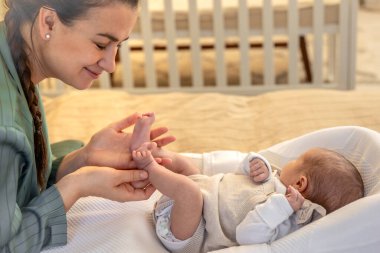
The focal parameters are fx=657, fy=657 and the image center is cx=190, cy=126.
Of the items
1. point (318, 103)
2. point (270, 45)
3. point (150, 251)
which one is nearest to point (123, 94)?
point (318, 103)

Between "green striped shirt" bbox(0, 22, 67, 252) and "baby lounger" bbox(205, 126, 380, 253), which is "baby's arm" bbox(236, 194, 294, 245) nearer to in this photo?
"baby lounger" bbox(205, 126, 380, 253)

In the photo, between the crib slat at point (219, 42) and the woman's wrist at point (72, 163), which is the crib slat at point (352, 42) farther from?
the woman's wrist at point (72, 163)

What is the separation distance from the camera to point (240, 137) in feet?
6.61

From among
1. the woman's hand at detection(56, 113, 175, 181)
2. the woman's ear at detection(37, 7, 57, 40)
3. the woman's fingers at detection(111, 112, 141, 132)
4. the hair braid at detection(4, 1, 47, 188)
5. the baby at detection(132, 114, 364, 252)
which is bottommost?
the baby at detection(132, 114, 364, 252)

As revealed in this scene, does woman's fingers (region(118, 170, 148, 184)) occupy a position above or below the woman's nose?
below

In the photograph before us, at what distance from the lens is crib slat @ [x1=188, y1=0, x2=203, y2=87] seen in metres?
3.02

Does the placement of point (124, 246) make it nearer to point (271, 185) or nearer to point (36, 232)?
point (36, 232)

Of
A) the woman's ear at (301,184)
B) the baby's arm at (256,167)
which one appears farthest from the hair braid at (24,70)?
the woman's ear at (301,184)

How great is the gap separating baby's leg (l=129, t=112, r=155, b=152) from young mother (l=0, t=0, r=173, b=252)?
48mm

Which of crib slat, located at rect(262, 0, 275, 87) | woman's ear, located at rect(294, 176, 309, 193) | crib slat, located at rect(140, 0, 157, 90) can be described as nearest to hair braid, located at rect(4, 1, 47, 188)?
woman's ear, located at rect(294, 176, 309, 193)

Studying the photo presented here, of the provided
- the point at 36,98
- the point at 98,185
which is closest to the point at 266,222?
the point at 98,185

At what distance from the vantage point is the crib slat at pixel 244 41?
3.00 meters

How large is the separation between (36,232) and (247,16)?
198 centimetres

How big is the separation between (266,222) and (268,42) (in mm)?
1885
